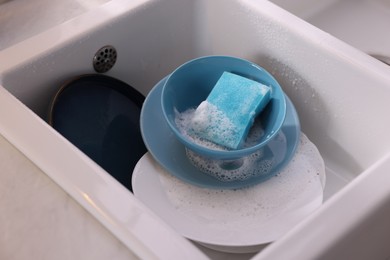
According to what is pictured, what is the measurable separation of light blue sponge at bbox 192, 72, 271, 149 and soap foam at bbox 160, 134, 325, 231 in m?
0.08

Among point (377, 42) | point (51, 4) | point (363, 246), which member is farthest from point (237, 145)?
point (377, 42)

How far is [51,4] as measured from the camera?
0.99m

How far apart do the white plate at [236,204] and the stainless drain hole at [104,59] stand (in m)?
0.19

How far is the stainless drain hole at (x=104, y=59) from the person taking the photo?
0.86 m

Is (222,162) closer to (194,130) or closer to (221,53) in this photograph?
(194,130)

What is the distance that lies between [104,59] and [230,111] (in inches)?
10.1

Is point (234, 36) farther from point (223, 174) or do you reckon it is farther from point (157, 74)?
point (223, 174)

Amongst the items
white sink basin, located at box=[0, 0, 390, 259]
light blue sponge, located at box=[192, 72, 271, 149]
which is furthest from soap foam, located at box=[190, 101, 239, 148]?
white sink basin, located at box=[0, 0, 390, 259]

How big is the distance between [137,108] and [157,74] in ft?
0.36

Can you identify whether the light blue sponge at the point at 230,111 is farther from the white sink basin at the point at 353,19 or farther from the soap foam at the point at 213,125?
the white sink basin at the point at 353,19

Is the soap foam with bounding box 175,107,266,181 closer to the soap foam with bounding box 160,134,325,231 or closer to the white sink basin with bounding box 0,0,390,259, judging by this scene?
the soap foam with bounding box 160,134,325,231

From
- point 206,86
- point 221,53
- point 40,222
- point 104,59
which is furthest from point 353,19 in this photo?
point 40,222

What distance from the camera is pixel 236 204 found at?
2.48ft

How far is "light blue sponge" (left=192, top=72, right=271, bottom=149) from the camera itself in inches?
29.5
